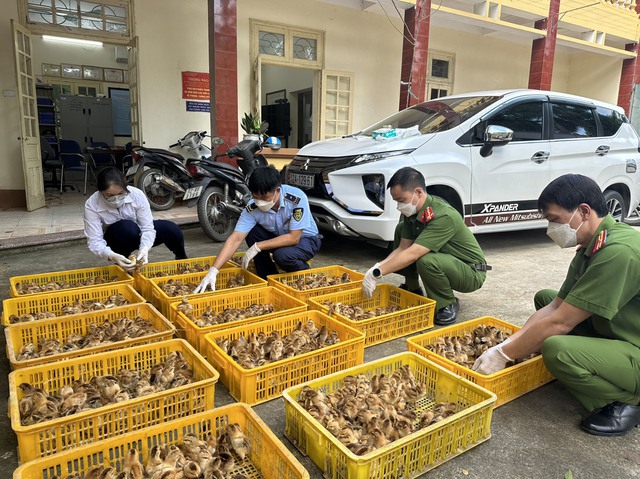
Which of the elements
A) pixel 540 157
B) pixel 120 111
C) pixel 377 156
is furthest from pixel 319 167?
pixel 120 111

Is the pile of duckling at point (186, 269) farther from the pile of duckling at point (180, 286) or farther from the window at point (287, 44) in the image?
the window at point (287, 44)

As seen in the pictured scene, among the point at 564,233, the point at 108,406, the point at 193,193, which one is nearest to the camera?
the point at 108,406

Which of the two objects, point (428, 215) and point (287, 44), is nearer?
point (428, 215)

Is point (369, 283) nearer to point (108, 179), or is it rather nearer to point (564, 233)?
point (564, 233)

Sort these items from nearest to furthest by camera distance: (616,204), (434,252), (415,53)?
1. (434,252)
2. (616,204)
3. (415,53)

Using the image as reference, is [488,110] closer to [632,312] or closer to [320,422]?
[632,312]

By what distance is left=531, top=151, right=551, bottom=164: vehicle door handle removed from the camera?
5.05m

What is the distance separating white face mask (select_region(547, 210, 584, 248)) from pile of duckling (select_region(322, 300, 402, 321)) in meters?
1.24

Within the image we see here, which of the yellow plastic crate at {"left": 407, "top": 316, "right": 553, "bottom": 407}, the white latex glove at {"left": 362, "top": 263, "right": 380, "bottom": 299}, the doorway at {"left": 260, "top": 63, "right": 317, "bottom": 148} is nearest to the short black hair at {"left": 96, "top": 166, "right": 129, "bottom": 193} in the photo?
the white latex glove at {"left": 362, "top": 263, "right": 380, "bottom": 299}

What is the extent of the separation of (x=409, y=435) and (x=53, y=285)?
268cm

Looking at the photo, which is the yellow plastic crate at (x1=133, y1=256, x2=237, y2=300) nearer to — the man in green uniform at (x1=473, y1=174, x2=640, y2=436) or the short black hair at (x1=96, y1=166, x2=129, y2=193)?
the short black hair at (x1=96, y1=166, x2=129, y2=193)

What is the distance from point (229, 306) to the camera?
306 centimetres

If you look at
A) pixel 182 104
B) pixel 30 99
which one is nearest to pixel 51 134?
pixel 30 99

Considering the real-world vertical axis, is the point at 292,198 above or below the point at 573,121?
below
